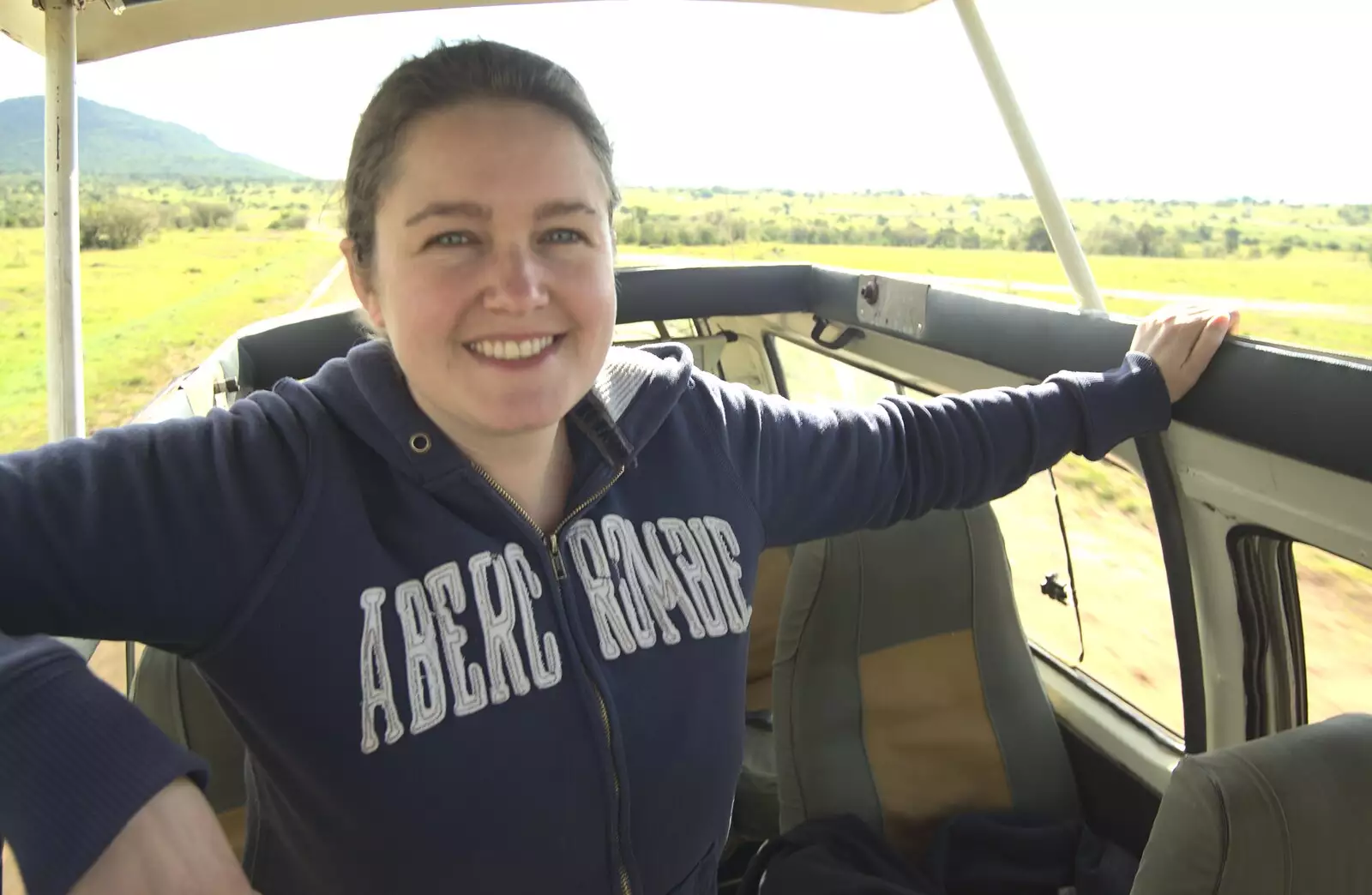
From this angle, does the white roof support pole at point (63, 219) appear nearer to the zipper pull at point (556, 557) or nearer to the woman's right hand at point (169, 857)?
the zipper pull at point (556, 557)

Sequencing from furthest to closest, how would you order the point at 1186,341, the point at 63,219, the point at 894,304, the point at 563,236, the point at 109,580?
the point at 894,304 < the point at 63,219 < the point at 1186,341 < the point at 563,236 < the point at 109,580

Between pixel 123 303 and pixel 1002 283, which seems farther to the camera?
pixel 1002 283

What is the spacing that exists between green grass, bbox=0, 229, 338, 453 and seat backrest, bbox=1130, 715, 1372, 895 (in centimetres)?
144

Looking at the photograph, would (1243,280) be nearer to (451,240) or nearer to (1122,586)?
(1122,586)

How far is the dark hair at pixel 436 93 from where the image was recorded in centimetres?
108

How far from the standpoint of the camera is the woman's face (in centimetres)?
106

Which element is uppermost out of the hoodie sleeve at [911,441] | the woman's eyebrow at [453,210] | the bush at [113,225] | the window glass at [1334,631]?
the woman's eyebrow at [453,210]

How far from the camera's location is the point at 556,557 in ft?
3.79

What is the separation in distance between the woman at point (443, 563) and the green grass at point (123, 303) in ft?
1.65

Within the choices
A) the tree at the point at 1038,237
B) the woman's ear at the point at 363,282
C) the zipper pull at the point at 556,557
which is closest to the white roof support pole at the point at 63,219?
the woman's ear at the point at 363,282

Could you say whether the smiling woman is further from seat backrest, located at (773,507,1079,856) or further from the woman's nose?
seat backrest, located at (773,507,1079,856)

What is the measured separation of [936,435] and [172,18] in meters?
1.80

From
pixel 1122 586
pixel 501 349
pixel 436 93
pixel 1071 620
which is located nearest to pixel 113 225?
pixel 436 93

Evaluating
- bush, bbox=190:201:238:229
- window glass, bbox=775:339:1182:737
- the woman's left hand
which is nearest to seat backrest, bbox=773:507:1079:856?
window glass, bbox=775:339:1182:737
